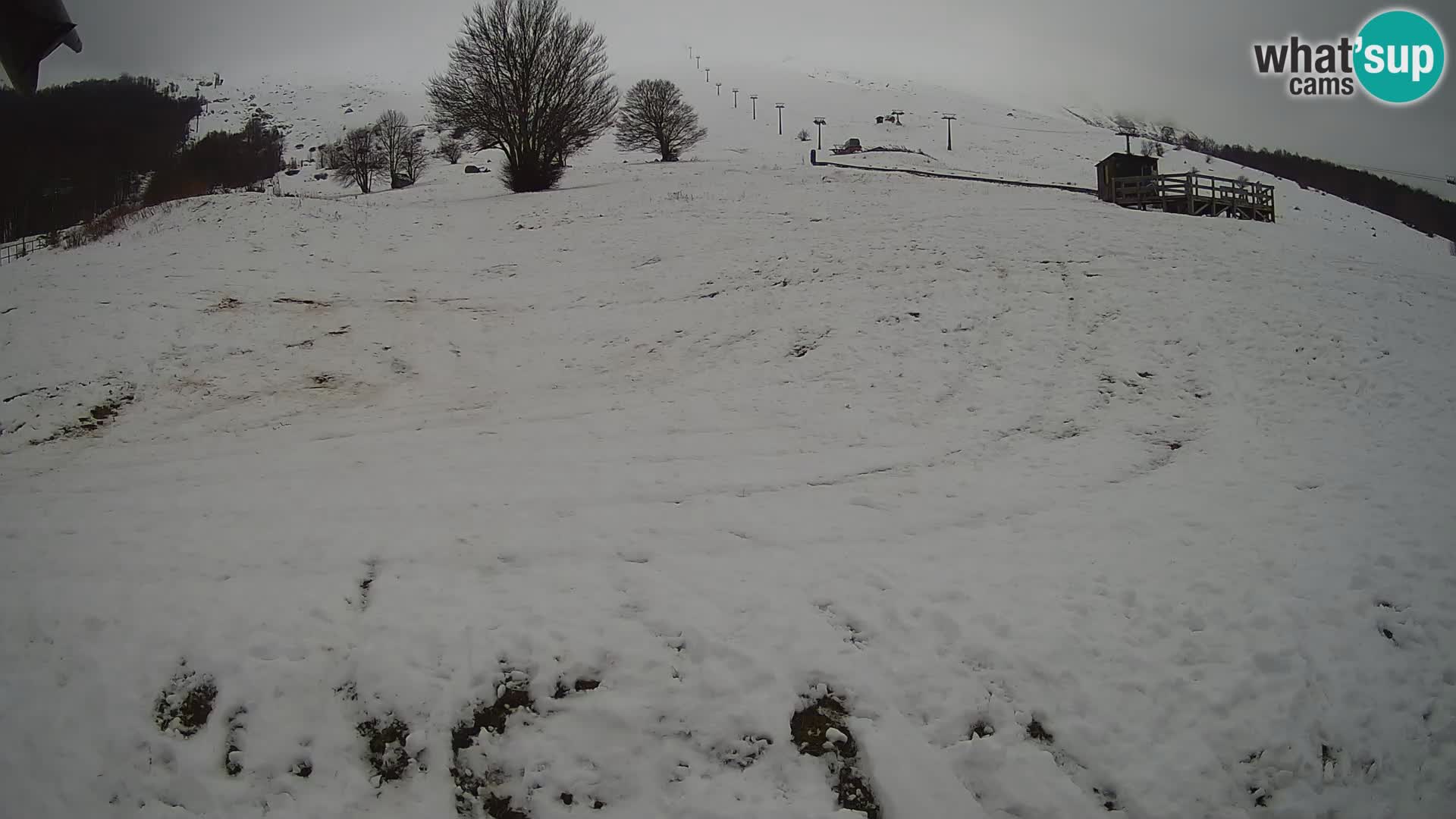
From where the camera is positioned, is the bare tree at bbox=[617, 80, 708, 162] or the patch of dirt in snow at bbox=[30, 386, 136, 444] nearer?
the patch of dirt in snow at bbox=[30, 386, 136, 444]

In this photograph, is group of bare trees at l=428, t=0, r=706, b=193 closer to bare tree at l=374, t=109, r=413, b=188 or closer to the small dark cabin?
bare tree at l=374, t=109, r=413, b=188

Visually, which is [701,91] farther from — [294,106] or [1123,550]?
[1123,550]

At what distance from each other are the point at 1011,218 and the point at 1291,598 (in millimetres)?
15631

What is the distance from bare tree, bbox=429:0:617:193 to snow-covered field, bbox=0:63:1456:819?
16.7 m

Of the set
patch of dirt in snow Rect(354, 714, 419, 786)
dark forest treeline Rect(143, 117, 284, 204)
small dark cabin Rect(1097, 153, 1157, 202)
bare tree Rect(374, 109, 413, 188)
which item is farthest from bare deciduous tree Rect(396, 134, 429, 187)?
patch of dirt in snow Rect(354, 714, 419, 786)

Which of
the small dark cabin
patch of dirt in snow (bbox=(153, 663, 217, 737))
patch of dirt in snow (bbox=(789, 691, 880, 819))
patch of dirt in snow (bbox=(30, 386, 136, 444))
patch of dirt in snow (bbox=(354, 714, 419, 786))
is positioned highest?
the small dark cabin

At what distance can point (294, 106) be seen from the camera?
115m

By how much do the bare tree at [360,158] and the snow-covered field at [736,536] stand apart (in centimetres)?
3420

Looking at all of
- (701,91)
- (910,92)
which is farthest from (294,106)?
(910,92)

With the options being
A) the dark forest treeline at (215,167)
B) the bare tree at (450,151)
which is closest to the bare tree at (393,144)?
the bare tree at (450,151)

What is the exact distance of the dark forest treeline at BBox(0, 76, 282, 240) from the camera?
31.9 metres

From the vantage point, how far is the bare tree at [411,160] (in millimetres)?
48094

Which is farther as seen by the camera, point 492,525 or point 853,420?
point 853,420

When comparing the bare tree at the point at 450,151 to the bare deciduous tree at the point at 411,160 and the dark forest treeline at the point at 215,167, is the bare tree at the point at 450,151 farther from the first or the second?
the dark forest treeline at the point at 215,167
